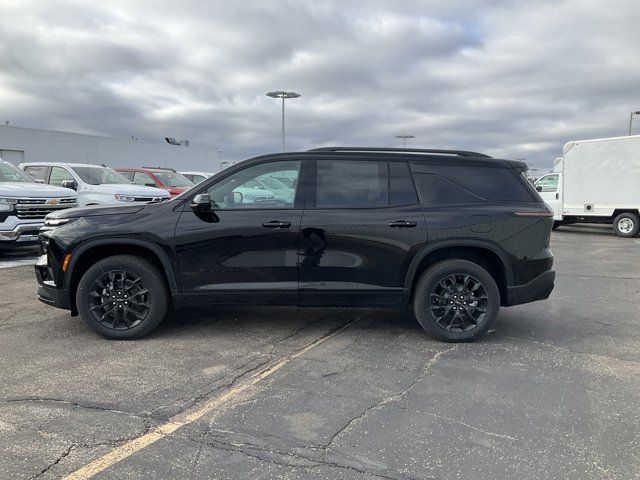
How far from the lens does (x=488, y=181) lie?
5109mm

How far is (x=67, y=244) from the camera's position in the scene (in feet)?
15.9

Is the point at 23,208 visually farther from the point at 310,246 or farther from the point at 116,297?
the point at 310,246

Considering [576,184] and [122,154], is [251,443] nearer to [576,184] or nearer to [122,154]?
[576,184]

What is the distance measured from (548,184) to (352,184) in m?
15.2

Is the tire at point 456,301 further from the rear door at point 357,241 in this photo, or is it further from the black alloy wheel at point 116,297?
the black alloy wheel at point 116,297

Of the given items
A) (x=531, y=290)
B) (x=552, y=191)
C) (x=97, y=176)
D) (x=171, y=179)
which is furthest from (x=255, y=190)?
(x=552, y=191)

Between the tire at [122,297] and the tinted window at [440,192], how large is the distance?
2.65m

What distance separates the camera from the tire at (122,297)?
4883 mm

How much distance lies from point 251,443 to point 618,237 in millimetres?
15675

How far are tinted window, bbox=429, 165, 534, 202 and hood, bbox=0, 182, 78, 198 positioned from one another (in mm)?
8039

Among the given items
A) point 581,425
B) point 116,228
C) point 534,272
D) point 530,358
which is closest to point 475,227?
point 534,272

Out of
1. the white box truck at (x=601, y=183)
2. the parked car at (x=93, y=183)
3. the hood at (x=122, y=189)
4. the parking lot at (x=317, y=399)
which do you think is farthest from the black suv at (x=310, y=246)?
the white box truck at (x=601, y=183)

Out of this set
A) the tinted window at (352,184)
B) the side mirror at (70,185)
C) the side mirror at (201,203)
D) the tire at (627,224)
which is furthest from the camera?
the tire at (627,224)

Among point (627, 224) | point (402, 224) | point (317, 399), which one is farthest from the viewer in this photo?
point (627, 224)
